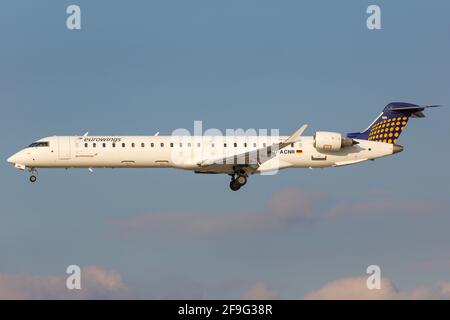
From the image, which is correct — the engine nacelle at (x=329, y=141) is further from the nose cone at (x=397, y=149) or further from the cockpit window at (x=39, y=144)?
the cockpit window at (x=39, y=144)

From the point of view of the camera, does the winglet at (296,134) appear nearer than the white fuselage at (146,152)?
Yes

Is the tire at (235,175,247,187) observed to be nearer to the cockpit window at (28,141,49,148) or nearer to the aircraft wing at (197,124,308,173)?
the aircraft wing at (197,124,308,173)

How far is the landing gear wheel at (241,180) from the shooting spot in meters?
53.4

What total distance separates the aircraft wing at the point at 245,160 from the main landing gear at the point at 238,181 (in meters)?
0.51

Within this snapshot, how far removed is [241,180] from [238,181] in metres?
0.20

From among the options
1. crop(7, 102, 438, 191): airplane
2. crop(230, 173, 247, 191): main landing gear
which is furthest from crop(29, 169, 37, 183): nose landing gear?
crop(230, 173, 247, 191): main landing gear

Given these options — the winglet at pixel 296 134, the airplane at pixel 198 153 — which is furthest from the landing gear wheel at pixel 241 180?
the winglet at pixel 296 134

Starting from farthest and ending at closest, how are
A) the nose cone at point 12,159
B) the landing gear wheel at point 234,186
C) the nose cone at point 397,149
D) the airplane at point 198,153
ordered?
the nose cone at point 397,149 < the landing gear wheel at point 234,186 < the nose cone at point 12,159 < the airplane at point 198,153

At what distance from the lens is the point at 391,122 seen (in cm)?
5669

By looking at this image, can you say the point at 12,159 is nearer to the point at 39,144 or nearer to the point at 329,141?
the point at 39,144

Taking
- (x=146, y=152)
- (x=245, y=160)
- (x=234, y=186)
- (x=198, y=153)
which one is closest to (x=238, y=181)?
(x=234, y=186)
